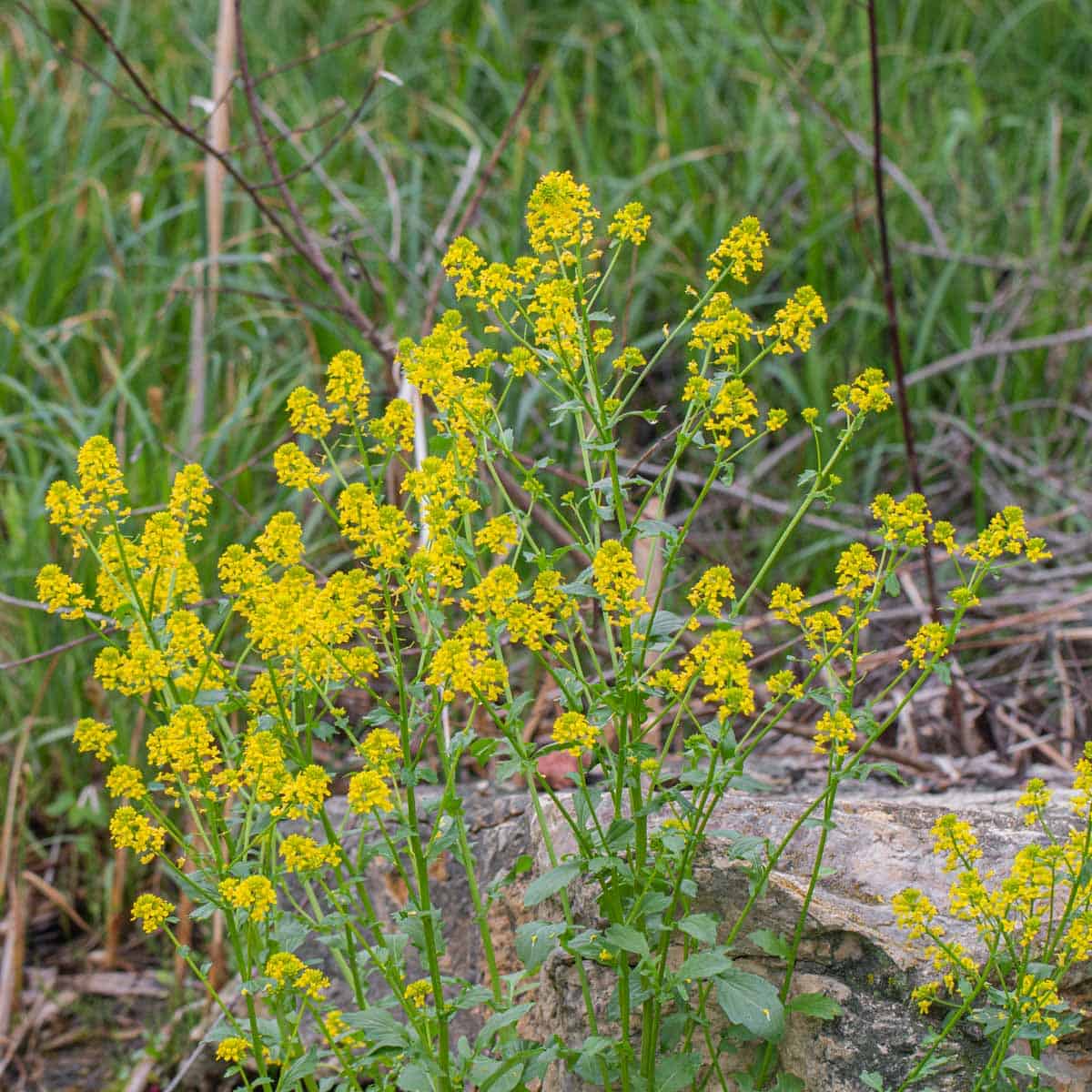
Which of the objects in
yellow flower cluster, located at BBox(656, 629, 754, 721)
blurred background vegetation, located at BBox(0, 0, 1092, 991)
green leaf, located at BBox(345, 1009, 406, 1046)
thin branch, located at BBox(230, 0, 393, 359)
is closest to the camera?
yellow flower cluster, located at BBox(656, 629, 754, 721)

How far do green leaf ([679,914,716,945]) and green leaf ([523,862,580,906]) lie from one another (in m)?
0.15

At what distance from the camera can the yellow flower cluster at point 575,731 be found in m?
1.61

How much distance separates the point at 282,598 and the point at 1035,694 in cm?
232

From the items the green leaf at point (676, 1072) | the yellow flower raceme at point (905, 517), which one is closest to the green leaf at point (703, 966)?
the green leaf at point (676, 1072)

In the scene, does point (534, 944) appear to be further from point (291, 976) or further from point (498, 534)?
point (498, 534)

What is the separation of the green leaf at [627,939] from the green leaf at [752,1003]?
18 cm

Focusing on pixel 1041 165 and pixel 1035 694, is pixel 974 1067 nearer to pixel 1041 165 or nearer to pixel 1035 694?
pixel 1035 694

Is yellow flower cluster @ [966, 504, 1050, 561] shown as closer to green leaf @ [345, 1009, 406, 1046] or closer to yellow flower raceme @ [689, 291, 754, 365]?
yellow flower raceme @ [689, 291, 754, 365]

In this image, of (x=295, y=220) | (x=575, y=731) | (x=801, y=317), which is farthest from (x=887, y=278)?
(x=575, y=731)

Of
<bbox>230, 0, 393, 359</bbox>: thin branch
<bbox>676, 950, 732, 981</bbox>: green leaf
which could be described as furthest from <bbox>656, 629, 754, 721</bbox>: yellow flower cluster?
<bbox>230, 0, 393, 359</bbox>: thin branch

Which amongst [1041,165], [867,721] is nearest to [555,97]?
[1041,165]

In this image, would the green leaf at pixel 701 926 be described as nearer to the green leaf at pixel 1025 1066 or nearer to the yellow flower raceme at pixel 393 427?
the green leaf at pixel 1025 1066

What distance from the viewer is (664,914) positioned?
1810 millimetres

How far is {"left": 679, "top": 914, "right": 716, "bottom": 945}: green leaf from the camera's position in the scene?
1.67 metres
